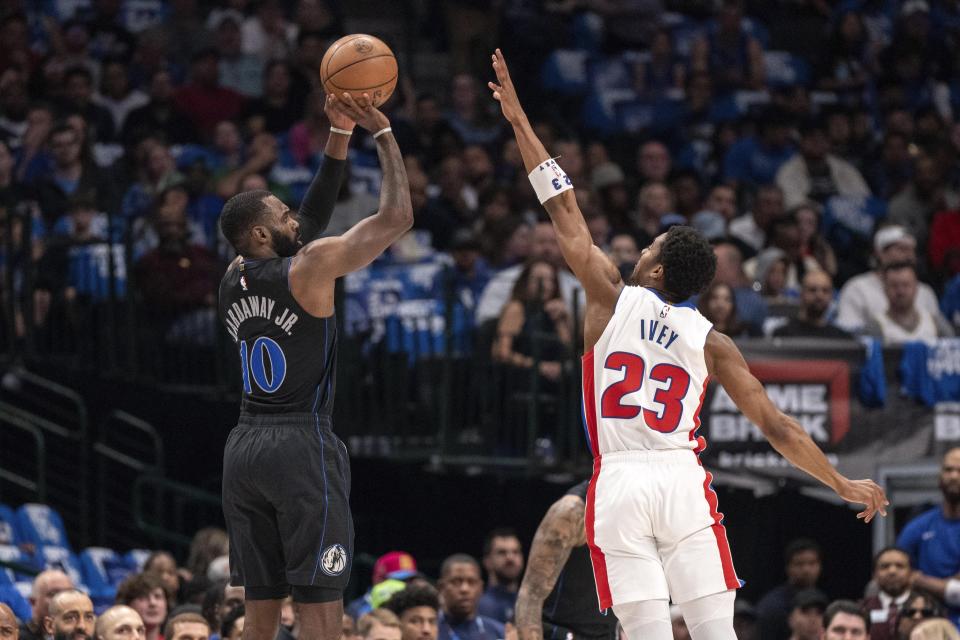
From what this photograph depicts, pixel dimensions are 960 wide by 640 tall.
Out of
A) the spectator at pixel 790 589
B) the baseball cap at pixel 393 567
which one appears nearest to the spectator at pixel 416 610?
the baseball cap at pixel 393 567

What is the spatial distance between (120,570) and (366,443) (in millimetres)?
1941

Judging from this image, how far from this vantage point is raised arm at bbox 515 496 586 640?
7.88 meters

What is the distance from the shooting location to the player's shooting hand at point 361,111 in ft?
23.7

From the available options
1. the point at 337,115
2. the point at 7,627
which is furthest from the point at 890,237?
the point at 7,627

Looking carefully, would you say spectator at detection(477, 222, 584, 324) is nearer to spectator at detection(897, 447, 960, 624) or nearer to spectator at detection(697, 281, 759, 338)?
spectator at detection(697, 281, 759, 338)

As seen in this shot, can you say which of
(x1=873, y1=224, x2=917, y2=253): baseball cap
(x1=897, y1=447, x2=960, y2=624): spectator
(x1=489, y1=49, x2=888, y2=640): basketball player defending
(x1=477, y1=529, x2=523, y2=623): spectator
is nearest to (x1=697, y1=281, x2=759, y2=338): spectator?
(x1=897, y1=447, x2=960, y2=624): spectator

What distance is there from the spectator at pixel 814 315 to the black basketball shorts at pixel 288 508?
6.24 m

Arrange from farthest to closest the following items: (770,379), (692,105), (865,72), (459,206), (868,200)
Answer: (865,72) → (692,105) → (868,200) → (459,206) → (770,379)

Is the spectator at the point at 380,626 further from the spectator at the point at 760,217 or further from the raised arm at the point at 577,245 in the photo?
the spectator at the point at 760,217

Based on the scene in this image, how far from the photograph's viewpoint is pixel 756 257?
15.1m

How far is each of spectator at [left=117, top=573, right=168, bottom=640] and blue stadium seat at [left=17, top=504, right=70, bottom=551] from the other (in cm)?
190

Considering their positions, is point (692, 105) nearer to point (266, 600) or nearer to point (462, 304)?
point (462, 304)

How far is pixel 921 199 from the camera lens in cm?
1741

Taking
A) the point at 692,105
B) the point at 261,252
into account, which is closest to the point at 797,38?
the point at 692,105
